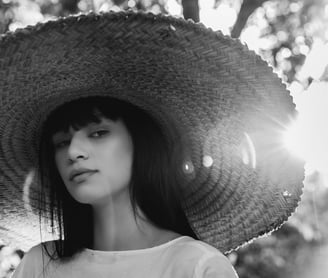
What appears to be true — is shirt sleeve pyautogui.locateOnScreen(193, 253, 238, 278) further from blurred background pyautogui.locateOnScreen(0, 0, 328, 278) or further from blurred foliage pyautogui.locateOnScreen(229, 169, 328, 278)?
blurred foliage pyautogui.locateOnScreen(229, 169, 328, 278)

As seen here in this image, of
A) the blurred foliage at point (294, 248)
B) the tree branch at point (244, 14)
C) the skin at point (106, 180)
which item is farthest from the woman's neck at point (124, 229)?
the blurred foliage at point (294, 248)

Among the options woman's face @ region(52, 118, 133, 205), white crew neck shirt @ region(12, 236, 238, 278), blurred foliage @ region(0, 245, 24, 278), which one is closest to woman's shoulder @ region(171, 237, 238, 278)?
white crew neck shirt @ region(12, 236, 238, 278)

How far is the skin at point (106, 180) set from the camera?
7.54 ft

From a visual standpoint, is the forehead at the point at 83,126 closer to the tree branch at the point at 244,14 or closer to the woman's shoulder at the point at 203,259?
the woman's shoulder at the point at 203,259

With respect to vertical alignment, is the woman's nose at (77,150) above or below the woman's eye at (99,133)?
below

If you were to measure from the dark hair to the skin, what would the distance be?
0.11 ft

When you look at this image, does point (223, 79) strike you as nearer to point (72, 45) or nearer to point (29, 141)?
point (72, 45)

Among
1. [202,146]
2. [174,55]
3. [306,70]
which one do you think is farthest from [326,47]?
[174,55]

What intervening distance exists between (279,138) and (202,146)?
331 mm

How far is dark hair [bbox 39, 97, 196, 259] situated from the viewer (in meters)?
2.43

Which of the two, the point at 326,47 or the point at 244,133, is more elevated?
the point at 326,47

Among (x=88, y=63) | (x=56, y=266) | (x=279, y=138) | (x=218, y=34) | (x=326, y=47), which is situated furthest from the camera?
(x=326, y=47)

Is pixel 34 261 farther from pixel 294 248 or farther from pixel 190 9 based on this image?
pixel 294 248

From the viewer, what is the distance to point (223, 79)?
2164 millimetres
